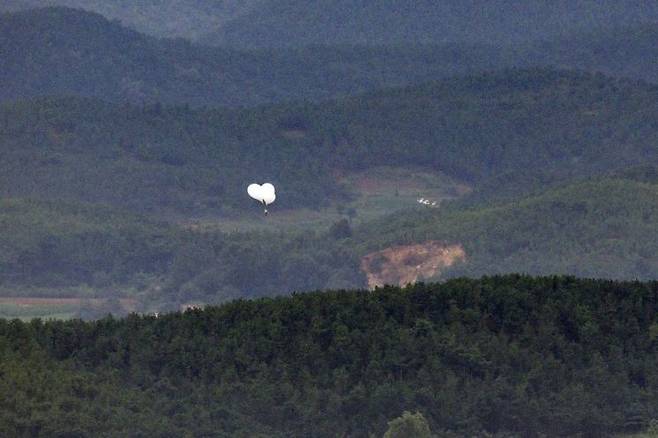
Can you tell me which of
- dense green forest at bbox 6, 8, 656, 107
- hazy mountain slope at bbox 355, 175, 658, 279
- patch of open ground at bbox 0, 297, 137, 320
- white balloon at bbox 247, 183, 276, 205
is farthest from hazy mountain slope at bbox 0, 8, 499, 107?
white balloon at bbox 247, 183, 276, 205

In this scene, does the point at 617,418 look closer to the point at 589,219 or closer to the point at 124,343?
the point at 124,343

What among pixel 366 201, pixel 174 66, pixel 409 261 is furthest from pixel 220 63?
pixel 409 261

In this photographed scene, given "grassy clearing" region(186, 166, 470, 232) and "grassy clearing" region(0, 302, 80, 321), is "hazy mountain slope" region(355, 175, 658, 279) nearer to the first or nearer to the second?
"grassy clearing" region(0, 302, 80, 321)

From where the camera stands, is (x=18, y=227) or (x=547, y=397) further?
(x=18, y=227)

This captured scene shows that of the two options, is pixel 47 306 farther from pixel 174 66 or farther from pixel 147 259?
pixel 174 66

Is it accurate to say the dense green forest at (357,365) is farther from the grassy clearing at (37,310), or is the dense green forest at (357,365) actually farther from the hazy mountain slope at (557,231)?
the hazy mountain slope at (557,231)

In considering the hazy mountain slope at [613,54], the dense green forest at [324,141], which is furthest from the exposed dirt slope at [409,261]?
the hazy mountain slope at [613,54]

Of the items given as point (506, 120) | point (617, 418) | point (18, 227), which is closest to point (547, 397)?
point (617, 418)
